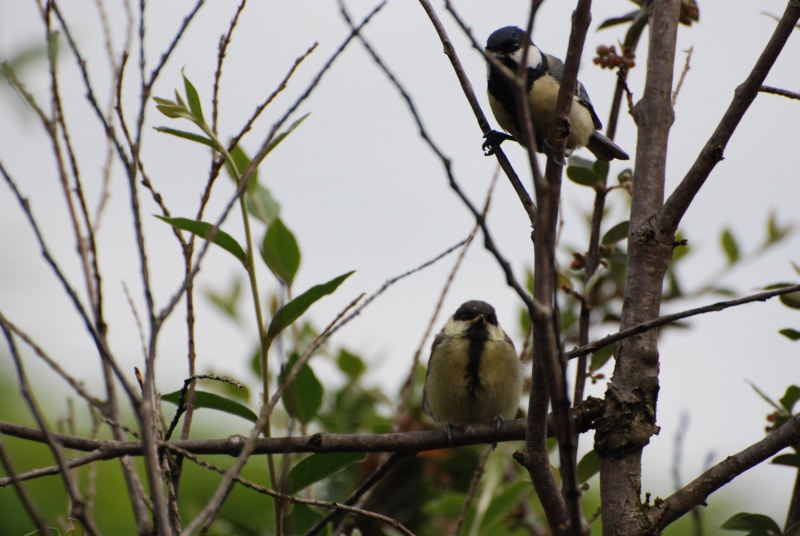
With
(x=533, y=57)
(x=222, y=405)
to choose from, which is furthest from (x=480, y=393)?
(x=222, y=405)

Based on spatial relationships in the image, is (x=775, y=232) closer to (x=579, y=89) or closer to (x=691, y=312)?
(x=579, y=89)

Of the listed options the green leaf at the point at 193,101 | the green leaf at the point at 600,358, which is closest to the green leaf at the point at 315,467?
the green leaf at the point at 600,358

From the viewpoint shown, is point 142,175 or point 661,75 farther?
point 661,75

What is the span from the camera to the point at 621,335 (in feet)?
5.36

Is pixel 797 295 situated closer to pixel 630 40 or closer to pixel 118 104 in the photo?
pixel 630 40

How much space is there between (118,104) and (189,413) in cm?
64

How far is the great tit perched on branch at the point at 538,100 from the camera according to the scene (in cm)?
332

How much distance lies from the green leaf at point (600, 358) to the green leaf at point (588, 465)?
1.04 feet

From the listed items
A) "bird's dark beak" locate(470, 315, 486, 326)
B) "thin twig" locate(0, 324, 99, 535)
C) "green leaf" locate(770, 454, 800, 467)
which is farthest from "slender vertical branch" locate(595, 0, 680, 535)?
"bird's dark beak" locate(470, 315, 486, 326)

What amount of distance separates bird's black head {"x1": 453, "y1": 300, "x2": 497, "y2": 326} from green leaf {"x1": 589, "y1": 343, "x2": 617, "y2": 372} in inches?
60.1

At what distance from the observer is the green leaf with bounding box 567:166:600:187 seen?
2666 millimetres

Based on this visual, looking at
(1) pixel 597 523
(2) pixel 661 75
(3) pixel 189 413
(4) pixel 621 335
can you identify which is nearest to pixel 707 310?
(4) pixel 621 335

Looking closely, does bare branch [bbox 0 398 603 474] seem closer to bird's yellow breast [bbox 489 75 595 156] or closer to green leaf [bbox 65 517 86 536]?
green leaf [bbox 65 517 86 536]

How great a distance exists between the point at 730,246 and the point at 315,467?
2.15 m
